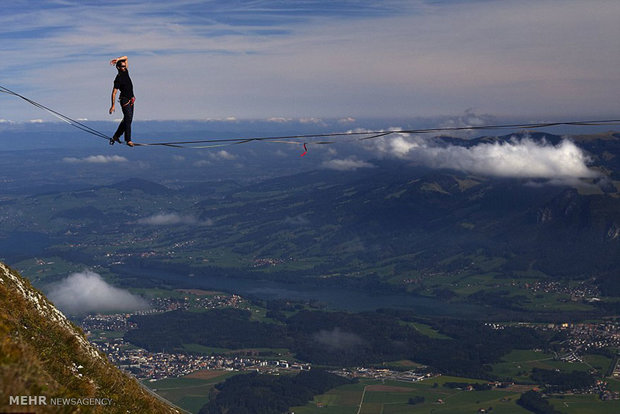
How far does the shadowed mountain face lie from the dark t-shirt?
8.02 metres

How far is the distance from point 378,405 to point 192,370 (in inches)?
2887

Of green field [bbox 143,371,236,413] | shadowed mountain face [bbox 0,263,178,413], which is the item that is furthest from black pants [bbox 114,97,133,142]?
green field [bbox 143,371,236,413]

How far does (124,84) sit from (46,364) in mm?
12077

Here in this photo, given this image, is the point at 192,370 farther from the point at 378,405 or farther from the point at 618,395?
the point at 618,395

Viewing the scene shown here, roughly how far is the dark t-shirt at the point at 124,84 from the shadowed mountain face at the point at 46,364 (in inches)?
316

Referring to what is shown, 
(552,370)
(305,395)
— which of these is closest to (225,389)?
(305,395)

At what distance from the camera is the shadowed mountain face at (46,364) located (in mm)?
9031

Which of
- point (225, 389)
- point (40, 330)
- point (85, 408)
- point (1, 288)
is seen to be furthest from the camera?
point (225, 389)

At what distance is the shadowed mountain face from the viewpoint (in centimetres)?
903

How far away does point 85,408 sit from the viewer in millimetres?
11141

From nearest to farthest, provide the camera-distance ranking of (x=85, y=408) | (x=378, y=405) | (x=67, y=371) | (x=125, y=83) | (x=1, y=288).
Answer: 1. (x=85, y=408)
2. (x=67, y=371)
3. (x=1, y=288)
4. (x=125, y=83)
5. (x=378, y=405)

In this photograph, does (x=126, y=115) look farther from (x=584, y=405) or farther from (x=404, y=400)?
(x=584, y=405)

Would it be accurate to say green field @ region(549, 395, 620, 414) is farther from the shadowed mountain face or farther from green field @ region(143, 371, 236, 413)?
the shadowed mountain face

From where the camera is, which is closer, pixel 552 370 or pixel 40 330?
pixel 40 330
